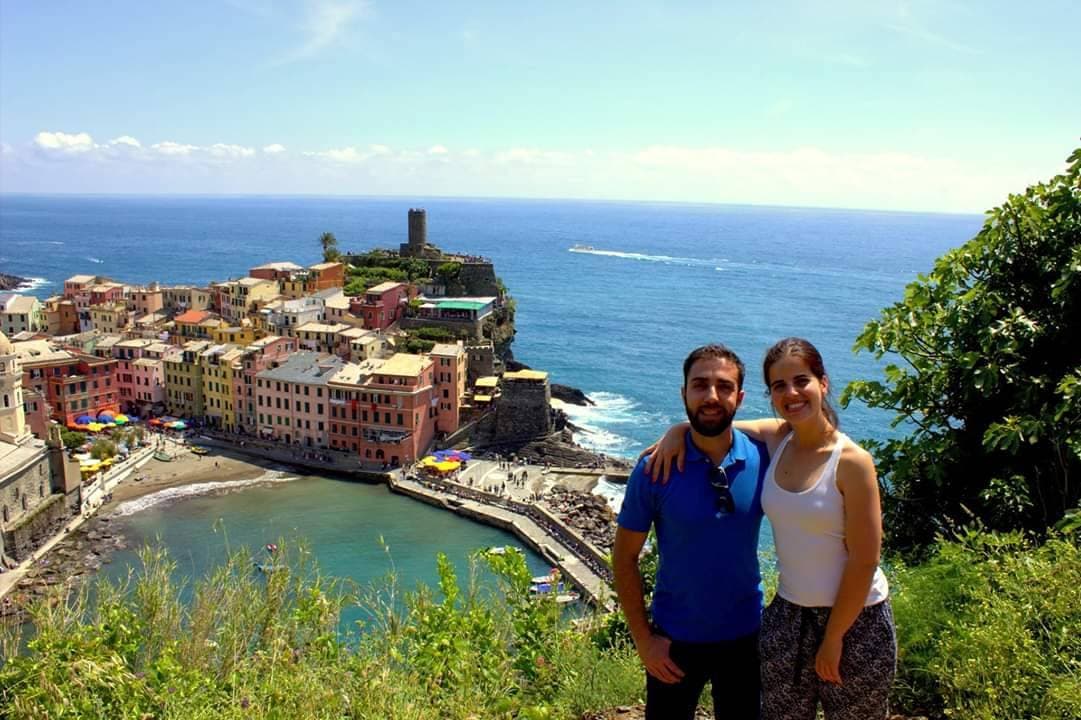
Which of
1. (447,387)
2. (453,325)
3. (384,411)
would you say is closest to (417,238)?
(453,325)

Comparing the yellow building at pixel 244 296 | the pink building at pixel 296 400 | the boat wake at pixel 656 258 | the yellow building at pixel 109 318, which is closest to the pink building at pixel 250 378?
the pink building at pixel 296 400

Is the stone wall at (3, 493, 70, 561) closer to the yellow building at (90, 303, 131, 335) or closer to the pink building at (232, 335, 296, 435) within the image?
the pink building at (232, 335, 296, 435)

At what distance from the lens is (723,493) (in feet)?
11.9

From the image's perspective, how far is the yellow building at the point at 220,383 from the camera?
42.9 metres

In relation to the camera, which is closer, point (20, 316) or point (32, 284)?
point (20, 316)

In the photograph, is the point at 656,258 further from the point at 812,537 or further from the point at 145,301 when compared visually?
the point at 812,537

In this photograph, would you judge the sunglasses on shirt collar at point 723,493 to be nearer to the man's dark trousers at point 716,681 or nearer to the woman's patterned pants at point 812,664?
the woman's patterned pants at point 812,664

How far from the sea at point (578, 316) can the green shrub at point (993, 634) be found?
273cm

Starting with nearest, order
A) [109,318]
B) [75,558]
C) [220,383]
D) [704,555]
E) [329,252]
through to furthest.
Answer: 1. [704,555]
2. [75,558]
3. [220,383]
4. [109,318]
5. [329,252]

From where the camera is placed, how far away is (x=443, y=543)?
30797 millimetres

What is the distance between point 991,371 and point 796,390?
334 cm

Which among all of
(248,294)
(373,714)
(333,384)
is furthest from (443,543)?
(248,294)

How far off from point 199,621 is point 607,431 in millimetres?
39781

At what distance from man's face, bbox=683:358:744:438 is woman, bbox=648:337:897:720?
14cm
